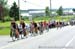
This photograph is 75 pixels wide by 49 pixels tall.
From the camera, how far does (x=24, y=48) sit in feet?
77.2

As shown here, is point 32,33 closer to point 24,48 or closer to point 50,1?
point 24,48

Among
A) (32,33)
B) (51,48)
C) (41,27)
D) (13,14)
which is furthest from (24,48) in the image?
(13,14)

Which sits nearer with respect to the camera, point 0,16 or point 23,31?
point 23,31

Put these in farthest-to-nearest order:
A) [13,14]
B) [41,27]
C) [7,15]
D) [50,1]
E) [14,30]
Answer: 1. [7,15]
2. [13,14]
3. [50,1]
4. [41,27]
5. [14,30]

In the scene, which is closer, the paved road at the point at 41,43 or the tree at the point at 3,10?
the paved road at the point at 41,43

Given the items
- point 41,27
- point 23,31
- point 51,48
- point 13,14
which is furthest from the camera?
point 13,14

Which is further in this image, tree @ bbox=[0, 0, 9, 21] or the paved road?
tree @ bbox=[0, 0, 9, 21]

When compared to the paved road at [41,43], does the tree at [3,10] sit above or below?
below

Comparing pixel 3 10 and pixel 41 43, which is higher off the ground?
pixel 41 43

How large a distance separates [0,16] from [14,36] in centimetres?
10766

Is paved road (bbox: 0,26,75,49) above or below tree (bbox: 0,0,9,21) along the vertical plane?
above

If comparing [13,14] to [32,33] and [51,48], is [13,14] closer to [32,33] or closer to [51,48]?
[32,33]

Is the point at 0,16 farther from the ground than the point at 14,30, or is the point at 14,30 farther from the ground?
the point at 14,30

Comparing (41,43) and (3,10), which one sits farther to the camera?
(3,10)
